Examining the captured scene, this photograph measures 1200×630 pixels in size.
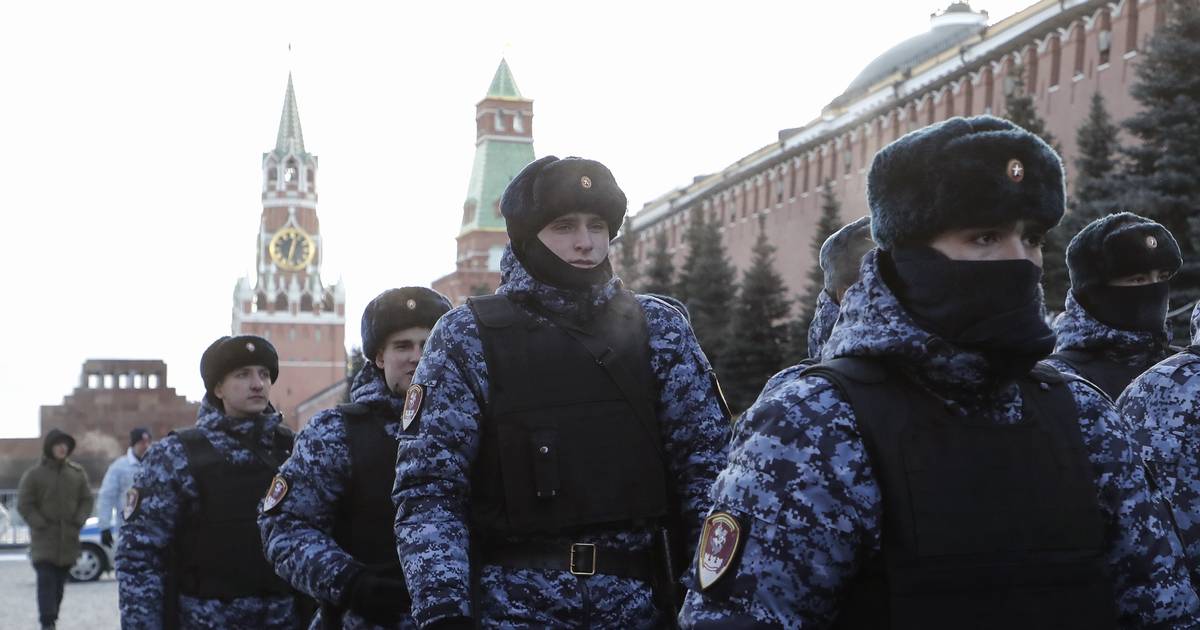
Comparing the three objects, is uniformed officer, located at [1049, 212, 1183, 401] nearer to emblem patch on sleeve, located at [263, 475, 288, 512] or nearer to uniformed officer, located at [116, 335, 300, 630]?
emblem patch on sleeve, located at [263, 475, 288, 512]

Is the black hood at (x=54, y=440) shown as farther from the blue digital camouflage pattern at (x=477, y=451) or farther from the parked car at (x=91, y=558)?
the blue digital camouflage pattern at (x=477, y=451)

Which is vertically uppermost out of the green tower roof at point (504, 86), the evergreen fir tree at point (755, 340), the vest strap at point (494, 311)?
the green tower roof at point (504, 86)

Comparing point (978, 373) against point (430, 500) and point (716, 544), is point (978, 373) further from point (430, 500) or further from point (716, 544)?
point (430, 500)

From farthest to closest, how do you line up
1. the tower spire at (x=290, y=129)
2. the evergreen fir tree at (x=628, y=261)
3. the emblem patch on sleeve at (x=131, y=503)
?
the tower spire at (x=290, y=129), the evergreen fir tree at (x=628, y=261), the emblem patch on sleeve at (x=131, y=503)

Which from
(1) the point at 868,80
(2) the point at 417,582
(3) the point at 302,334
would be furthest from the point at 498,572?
(3) the point at 302,334

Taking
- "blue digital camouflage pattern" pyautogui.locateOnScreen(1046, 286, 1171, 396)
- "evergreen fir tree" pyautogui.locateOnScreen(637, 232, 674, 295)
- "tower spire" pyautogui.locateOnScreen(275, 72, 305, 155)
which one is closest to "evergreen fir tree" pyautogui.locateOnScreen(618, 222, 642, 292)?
"evergreen fir tree" pyautogui.locateOnScreen(637, 232, 674, 295)

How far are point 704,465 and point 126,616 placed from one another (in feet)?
9.30

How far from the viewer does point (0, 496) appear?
36.2m

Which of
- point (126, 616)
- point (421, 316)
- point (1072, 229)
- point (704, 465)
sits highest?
point (1072, 229)

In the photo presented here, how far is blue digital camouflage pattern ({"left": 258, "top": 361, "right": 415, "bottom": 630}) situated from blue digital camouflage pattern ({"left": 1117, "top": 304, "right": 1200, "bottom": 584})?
1.95 meters

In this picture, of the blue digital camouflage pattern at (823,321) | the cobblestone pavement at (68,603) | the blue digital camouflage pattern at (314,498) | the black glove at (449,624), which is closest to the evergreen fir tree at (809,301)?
the cobblestone pavement at (68,603)

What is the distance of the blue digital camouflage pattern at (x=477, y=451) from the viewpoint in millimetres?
3561

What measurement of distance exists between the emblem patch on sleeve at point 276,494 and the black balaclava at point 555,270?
1.17m

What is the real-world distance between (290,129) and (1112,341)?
12924 cm
